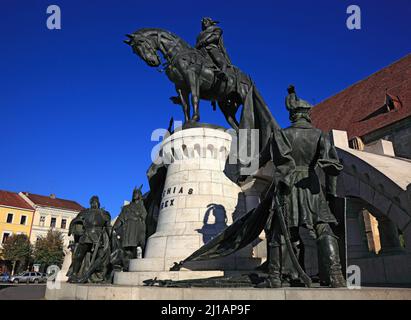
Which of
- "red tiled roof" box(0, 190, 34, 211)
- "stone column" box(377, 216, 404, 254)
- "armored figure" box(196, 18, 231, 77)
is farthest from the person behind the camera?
"red tiled roof" box(0, 190, 34, 211)

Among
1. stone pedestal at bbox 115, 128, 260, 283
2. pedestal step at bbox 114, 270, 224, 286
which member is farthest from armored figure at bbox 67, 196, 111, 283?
pedestal step at bbox 114, 270, 224, 286

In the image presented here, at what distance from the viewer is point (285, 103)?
523 centimetres

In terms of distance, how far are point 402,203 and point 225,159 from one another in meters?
4.70

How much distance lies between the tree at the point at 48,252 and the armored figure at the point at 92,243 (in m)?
38.6

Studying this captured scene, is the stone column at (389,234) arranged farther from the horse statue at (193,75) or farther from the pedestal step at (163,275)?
the pedestal step at (163,275)

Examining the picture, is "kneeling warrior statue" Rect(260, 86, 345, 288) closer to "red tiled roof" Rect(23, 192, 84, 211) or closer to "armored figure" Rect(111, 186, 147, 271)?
"armored figure" Rect(111, 186, 147, 271)

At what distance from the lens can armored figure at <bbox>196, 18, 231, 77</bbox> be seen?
37.5 ft

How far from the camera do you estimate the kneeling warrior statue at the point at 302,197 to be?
421 cm

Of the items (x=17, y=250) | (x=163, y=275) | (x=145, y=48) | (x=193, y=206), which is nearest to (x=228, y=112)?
(x=145, y=48)

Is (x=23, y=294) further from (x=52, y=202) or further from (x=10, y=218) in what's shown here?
(x=52, y=202)

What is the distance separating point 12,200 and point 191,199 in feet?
169

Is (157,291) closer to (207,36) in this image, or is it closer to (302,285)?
(302,285)

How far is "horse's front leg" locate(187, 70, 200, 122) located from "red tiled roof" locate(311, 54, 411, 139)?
21.3m
